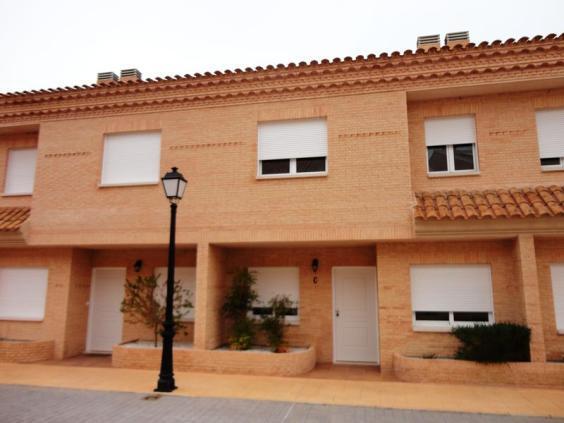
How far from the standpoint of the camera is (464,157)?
10.1m

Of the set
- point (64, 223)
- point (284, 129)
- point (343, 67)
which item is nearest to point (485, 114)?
point (343, 67)

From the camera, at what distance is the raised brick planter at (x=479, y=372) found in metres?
8.21

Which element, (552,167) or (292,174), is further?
(292,174)

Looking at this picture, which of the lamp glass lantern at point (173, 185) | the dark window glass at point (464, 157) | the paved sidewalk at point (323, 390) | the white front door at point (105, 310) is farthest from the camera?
the white front door at point (105, 310)

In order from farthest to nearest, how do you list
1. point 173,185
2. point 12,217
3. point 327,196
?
point 12,217 → point 327,196 → point 173,185

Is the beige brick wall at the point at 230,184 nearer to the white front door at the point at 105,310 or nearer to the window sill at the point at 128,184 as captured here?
the window sill at the point at 128,184

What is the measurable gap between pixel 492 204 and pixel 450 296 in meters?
2.24

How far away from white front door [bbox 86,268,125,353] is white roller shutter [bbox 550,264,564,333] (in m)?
10.9

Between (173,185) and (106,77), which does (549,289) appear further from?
(106,77)

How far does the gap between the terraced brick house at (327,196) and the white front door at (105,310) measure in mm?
64

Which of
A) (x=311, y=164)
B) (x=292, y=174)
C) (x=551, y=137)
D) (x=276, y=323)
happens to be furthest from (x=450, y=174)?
(x=276, y=323)

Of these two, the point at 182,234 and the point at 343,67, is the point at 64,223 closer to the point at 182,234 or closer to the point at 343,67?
the point at 182,234

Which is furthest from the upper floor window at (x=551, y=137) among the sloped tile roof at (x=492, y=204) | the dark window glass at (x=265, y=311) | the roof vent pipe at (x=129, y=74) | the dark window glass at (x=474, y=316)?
the roof vent pipe at (x=129, y=74)

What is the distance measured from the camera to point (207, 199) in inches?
404
